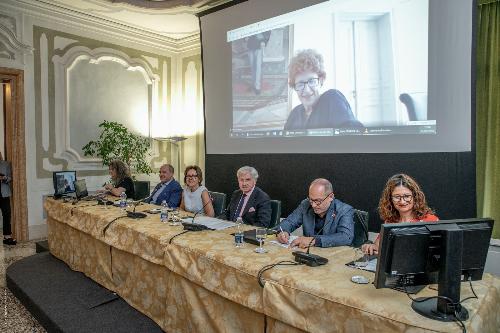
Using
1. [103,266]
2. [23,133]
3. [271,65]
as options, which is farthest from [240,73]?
[23,133]

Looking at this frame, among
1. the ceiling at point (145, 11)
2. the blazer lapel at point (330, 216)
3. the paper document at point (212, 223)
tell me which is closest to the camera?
the blazer lapel at point (330, 216)

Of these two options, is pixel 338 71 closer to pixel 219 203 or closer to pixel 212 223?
pixel 219 203

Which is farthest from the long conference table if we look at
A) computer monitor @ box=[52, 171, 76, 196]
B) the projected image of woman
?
the projected image of woman

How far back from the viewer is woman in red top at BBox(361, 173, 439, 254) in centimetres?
188

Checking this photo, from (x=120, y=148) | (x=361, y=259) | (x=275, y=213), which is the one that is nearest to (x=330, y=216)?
(x=361, y=259)

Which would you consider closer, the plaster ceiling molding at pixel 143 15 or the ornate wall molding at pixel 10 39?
the ornate wall molding at pixel 10 39

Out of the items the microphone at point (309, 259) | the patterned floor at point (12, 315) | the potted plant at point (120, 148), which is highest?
the potted plant at point (120, 148)

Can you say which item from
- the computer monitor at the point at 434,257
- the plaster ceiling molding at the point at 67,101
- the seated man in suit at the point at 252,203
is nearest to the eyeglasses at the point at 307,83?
the seated man in suit at the point at 252,203

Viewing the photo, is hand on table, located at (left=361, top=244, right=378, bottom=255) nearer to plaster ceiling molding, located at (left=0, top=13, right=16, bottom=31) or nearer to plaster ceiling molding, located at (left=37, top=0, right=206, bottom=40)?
plaster ceiling molding, located at (left=37, top=0, right=206, bottom=40)

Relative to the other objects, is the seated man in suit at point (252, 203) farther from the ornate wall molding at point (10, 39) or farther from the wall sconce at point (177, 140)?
the ornate wall molding at point (10, 39)

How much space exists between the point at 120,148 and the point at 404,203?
170 inches

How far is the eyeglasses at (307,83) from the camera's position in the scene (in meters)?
3.37

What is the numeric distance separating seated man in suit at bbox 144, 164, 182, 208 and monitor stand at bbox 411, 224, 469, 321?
2799 mm

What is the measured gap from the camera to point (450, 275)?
1.16 metres
